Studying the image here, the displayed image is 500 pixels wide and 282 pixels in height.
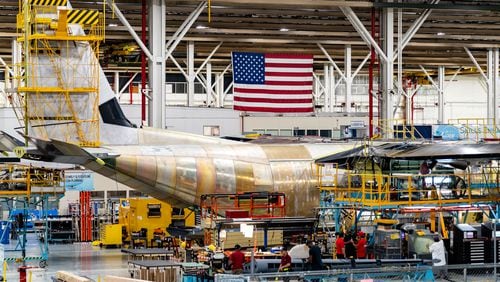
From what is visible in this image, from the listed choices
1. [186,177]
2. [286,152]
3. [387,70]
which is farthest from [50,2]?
[387,70]

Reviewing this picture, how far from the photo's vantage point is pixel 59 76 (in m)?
33.4

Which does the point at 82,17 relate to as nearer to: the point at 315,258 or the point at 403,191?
the point at 403,191

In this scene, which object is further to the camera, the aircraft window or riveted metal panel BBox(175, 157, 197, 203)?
the aircraft window

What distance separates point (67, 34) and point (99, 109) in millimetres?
3084

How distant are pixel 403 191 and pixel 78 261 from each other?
12839mm

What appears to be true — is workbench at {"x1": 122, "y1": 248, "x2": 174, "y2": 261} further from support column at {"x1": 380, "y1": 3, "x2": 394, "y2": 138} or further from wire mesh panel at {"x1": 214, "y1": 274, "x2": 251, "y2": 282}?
support column at {"x1": 380, "y1": 3, "x2": 394, "y2": 138}

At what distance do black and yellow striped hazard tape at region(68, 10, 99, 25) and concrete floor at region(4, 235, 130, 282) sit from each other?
27.9ft

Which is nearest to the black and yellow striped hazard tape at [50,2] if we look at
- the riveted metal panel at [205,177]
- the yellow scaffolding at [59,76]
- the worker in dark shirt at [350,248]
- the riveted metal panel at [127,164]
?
the yellow scaffolding at [59,76]

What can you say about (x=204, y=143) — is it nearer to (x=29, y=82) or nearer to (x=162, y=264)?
(x=29, y=82)

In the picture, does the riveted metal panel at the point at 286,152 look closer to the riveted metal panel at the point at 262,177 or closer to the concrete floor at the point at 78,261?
the riveted metal panel at the point at 262,177

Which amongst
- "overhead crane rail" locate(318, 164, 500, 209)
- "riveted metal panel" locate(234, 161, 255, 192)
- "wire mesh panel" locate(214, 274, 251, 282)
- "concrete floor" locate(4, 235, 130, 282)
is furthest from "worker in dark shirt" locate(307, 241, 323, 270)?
"riveted metal panel" locate(234, 161, 255, 192)

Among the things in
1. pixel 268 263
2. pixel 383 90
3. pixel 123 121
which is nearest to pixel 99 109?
pixel 123 121

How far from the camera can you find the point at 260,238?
34.6m

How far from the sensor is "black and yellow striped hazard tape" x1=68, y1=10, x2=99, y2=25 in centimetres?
3378
